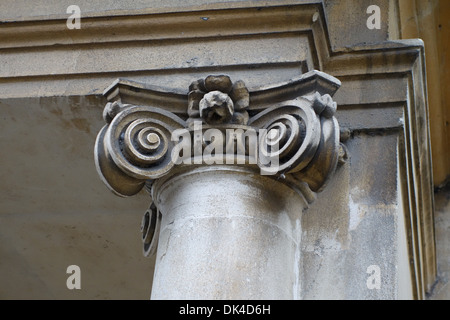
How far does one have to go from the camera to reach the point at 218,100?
11.4 ft

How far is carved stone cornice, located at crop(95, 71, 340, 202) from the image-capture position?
341 centimetres

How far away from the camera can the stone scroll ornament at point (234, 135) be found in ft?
11.2

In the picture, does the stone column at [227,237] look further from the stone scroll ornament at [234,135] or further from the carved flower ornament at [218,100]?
the carved flower ornament at [218,100]

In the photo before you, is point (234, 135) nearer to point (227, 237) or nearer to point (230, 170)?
point (230, 170)

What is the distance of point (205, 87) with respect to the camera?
3.55m

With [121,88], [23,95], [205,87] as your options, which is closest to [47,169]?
[23,95]

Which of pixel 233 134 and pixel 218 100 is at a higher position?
pixel 218 100

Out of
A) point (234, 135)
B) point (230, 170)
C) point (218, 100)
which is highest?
point (218, 100)

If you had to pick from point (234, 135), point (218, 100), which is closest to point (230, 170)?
point (234, 135)

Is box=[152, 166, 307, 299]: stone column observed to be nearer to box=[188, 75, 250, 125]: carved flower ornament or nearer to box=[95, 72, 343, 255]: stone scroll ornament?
box=[95, 72, 343, 255]: stone scroll ornament

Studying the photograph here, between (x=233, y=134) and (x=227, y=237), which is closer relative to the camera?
(x=227, y=237)

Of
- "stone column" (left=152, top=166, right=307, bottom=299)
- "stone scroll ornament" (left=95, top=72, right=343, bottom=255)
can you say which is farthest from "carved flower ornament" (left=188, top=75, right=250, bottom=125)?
"stone column" (left=152, top=166, right=307, bottom=299)

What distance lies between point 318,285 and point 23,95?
1.56 m

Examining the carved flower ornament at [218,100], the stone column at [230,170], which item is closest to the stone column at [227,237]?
the stone column at [230,170]
